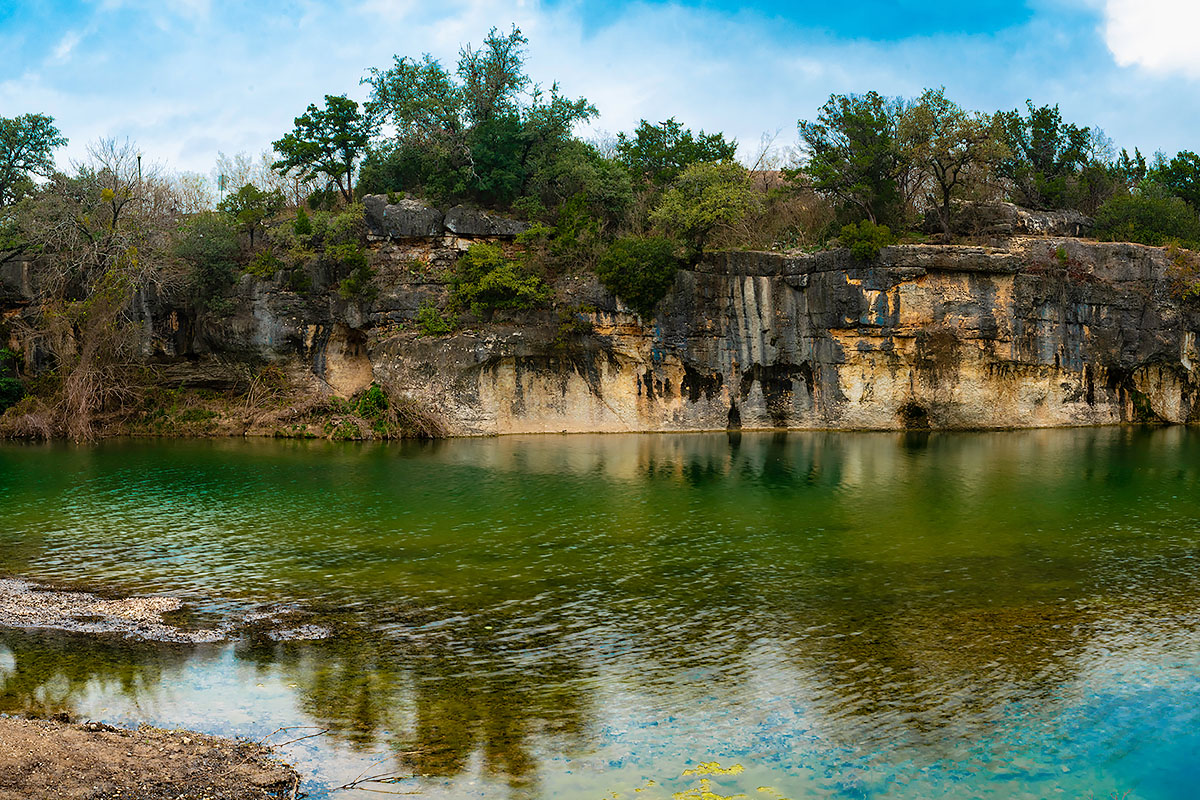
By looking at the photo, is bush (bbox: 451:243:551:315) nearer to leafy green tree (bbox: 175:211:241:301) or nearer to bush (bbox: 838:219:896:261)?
leafy green tree (bbox: 175:211:241:301)

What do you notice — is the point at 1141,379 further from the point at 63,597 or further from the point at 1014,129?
the point at 63,597

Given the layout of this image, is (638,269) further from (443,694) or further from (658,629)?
(443,694)

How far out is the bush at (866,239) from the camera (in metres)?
38.7

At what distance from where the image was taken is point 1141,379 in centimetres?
4300

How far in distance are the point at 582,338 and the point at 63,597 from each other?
2824 centimetres

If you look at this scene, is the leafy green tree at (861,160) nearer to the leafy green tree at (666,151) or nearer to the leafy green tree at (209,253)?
the leafy green tree at (666,151)

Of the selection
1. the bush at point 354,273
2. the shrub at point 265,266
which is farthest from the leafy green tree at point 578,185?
the shrub at point 265,266

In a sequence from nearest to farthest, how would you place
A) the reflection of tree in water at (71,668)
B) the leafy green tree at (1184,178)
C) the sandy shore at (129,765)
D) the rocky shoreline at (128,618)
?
the sandy shore at (129,765)
the reflection of tree in water at (71,668)
the rocky shoreline at (128,618)
the leafy green tree at (1184,178)

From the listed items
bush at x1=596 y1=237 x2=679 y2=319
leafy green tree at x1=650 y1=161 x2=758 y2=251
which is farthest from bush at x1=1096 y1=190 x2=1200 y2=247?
bush at x1=596 y1=237 x2=679 y2=319

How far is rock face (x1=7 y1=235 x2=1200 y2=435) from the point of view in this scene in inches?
1558

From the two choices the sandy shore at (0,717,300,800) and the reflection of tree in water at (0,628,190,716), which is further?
the reflection of tree in water at (0,628,190,716)

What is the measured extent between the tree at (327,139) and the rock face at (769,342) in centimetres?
699

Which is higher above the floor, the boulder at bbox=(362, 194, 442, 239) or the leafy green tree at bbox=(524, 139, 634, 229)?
the leafy green tree at bbox=(524, 139, 634, 229)

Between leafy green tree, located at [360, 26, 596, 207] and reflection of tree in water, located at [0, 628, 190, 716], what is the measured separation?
3369cm
